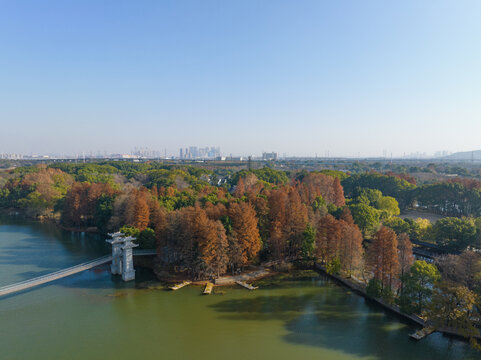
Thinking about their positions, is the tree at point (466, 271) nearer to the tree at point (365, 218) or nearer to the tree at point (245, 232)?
the tree at point (365, 218)

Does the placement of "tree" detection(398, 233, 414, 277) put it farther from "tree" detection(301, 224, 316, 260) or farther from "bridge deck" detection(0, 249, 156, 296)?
"bridge deck" detection(0, 249, 156, 296)

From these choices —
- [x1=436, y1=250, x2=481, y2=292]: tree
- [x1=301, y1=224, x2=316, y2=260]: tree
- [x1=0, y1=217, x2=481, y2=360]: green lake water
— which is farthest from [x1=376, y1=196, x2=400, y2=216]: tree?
[x1=436, y1=250, x2=481, y2=292]: tree

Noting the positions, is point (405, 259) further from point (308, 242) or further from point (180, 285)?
point (180, 285)

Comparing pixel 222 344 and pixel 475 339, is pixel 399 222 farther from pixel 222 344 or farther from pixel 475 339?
pixel 222 344

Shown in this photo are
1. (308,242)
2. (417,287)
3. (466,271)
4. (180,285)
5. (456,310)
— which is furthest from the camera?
(308,242)

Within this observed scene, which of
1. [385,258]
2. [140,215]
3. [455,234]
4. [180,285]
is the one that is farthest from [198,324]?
[455,234]

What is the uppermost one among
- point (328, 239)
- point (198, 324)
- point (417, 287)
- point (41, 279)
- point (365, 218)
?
point (365, 218)
